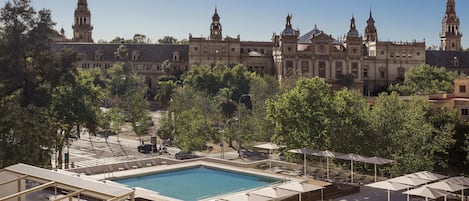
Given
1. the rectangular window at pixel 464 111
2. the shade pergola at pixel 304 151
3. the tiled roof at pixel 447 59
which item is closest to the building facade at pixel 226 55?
the tiled roof at pixel 447 59

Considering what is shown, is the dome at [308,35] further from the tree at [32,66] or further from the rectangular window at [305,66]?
the tree at [32,66]

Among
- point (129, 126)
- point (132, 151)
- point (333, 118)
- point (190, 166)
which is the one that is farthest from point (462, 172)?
point (129, 126)

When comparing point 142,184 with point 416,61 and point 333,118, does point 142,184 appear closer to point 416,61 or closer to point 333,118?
point 333,118

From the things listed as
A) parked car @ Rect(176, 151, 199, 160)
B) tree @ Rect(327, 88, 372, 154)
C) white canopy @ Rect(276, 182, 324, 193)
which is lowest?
parked car @ Rect(176, 151, 199, 160)

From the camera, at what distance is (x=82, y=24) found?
130875 mm

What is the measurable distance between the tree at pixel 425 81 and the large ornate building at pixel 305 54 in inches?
349

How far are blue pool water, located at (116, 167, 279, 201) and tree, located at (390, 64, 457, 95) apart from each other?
5244cm

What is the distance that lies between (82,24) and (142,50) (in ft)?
69.3

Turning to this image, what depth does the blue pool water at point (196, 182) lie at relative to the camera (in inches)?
1495

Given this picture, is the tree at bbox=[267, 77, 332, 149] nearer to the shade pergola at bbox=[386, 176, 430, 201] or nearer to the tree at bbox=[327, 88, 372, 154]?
the tree at bbox=[327, 88, 372, 154]

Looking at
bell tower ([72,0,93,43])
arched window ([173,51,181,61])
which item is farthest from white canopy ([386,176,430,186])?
bell tower ([72,0,93,43])

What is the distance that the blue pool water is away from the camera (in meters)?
38.0

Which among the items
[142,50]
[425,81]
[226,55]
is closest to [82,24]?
[142,50]

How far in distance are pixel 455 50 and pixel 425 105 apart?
267 feet
